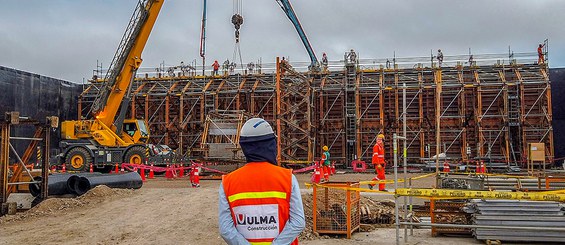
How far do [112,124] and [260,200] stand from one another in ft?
82.9

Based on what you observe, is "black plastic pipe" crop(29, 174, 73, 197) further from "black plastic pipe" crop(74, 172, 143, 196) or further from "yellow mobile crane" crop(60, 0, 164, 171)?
"yellow mobile crane" crop(60, 0, 164, 171)

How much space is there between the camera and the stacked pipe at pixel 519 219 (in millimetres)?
8484

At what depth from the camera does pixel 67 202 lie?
43.1ft

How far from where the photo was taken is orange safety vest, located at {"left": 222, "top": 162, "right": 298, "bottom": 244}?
11.4 ft

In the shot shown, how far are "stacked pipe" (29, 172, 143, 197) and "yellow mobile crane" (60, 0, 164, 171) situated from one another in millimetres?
9311

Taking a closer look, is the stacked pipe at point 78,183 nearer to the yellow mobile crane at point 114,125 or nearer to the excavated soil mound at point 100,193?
the excavated soil mound at point 100,193

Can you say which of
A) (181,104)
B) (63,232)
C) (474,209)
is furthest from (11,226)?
(181,104)

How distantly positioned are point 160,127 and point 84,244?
Result: 25.7 m

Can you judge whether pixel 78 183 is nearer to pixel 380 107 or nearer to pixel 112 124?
pixel 112 124

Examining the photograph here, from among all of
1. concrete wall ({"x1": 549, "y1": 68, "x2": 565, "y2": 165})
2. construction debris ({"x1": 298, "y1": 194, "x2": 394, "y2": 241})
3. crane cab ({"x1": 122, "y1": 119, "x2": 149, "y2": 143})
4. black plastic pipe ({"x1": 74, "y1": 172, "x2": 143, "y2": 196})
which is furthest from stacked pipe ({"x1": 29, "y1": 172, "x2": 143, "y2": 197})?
concrete wall ({"x1": 549, "y1": 68, "x2": 565, "y2": 165})

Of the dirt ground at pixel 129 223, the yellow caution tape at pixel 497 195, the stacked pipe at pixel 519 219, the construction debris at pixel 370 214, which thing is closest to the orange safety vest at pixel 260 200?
the yellow caution tape at pixel 497 195

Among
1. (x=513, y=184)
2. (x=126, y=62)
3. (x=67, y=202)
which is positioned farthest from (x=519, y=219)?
(x=126, y=62)

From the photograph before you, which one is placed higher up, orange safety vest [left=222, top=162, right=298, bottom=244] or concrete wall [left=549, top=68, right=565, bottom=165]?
concrete wall [left=549, top=68, right=565, bottom=165]

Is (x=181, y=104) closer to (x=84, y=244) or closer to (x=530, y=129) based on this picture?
(x=530, y=129)
